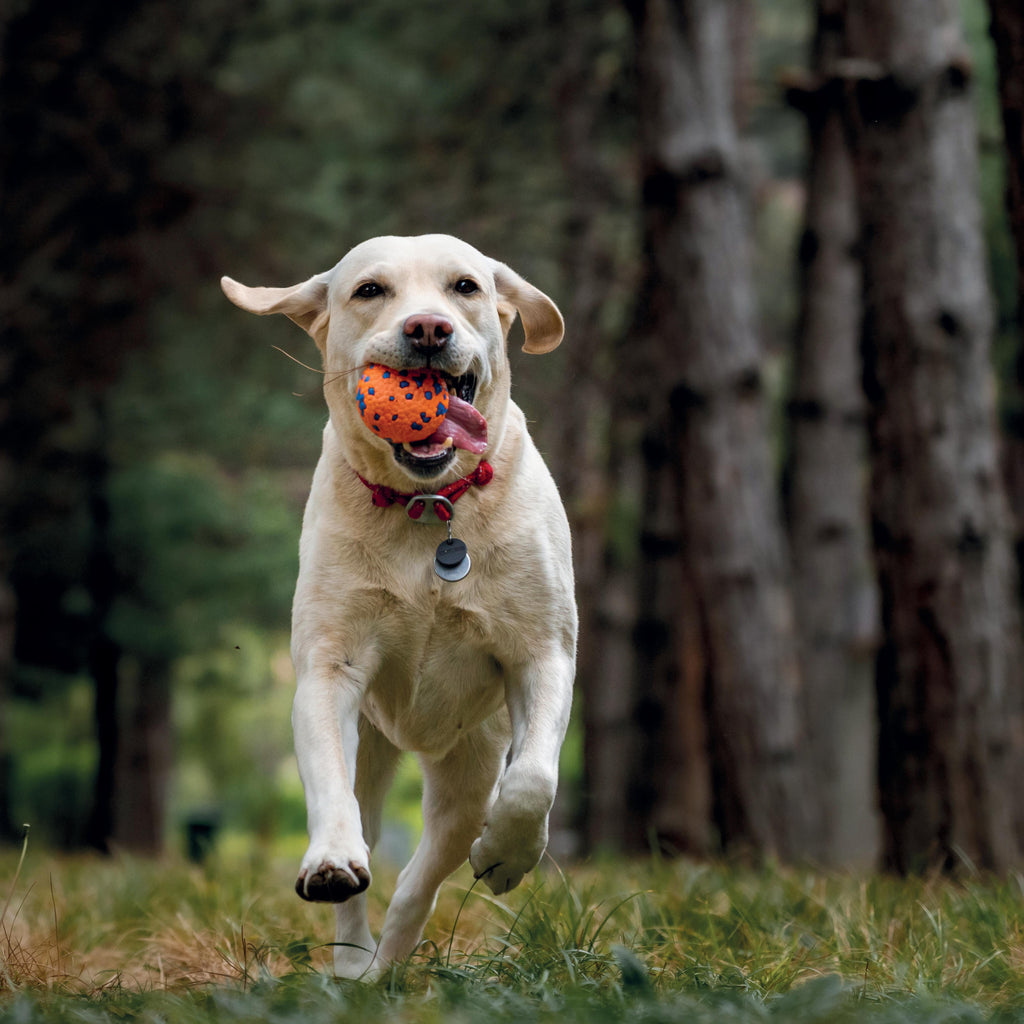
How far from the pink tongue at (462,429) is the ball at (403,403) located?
2 cm

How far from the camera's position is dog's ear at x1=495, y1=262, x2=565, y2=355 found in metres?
3.81

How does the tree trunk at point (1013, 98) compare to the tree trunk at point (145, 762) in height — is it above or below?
above

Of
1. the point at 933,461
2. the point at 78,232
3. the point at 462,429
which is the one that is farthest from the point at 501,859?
the point at 78,232

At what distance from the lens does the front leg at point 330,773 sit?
117 inches

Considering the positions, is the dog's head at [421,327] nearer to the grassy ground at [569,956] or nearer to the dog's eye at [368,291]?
the dog's eye at [368,291]

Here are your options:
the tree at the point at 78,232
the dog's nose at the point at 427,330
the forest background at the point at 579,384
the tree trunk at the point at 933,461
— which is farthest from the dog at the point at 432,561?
the tree at the point at 78,232

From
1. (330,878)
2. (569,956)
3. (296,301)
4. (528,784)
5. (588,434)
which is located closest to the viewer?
(330,878)

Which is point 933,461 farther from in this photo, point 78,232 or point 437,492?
point 78,232

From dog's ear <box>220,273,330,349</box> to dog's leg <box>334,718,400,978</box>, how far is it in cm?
121

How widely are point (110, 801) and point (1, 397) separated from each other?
235 inches

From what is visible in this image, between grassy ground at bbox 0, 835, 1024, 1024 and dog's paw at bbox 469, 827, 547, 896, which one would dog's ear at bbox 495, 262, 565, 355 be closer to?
dog's paw at bbox 469, 827, 547, 896

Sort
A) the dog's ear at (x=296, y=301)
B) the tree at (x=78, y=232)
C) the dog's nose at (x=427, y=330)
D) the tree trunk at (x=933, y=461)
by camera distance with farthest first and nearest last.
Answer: the tree at (x=78, y=232) → the tree trunk at (x=933, y=461) → the dog's ear at (x=296, y=301) → the dog's nose at (x=427, y=330)

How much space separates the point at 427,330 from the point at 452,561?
599 mm

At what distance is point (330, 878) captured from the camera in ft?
9.70
